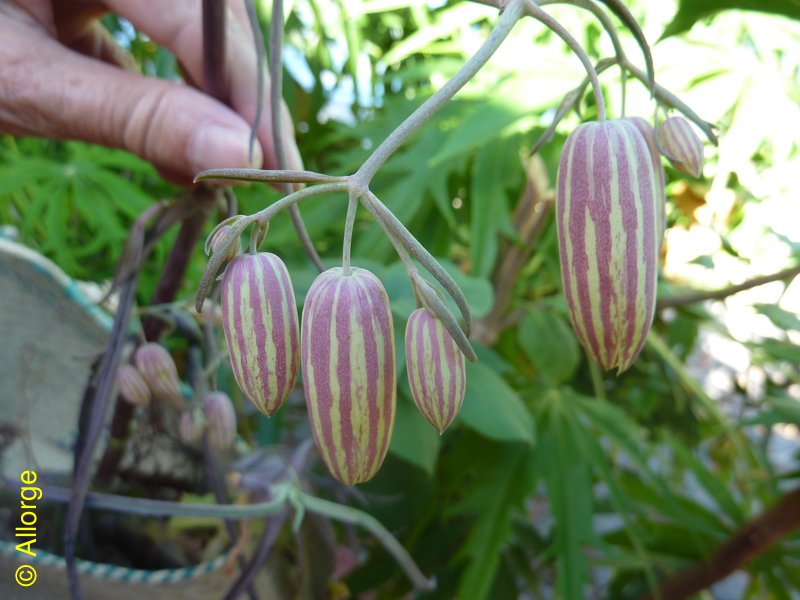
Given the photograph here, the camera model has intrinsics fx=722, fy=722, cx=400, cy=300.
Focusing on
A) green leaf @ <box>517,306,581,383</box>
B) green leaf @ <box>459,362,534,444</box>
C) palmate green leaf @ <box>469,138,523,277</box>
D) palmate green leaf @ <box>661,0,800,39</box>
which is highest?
palmate green leaf @ <box>661,0,800,39</box>

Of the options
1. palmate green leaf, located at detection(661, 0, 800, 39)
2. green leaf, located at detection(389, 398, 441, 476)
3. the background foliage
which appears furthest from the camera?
the background foliage

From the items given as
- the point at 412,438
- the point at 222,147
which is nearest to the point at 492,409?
the point at 412,438

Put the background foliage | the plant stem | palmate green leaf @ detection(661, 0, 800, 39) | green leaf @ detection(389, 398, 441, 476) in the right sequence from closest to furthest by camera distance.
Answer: the plant stem
palmate green leaf @ detection(661, 0, 800, 39)
green leaf @ detection(389, 398, 441, 476)
the background foliage

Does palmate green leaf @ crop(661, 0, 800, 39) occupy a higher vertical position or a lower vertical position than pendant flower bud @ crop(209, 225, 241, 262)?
higher

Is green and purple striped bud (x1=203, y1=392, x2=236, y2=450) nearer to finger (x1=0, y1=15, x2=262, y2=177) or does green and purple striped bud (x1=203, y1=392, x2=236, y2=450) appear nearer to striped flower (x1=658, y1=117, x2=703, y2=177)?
finger (x1=0, y1=15, x2=262, y2=177)

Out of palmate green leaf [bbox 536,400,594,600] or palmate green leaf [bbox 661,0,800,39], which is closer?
palmate green leaf [bbox 661,0,800,39]

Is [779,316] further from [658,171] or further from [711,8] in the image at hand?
[658,171]

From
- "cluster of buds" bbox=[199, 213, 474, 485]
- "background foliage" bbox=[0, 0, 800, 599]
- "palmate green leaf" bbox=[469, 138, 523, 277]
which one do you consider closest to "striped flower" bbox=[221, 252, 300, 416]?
"cluster of buds" bbox=[199, 213, 474, 485]
